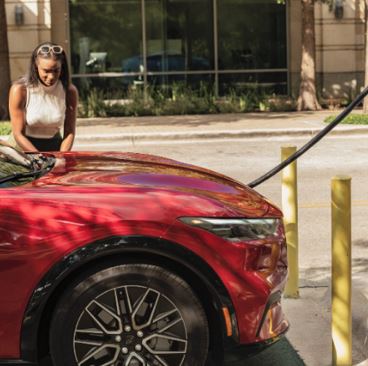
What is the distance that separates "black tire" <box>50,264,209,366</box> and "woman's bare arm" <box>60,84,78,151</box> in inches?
106

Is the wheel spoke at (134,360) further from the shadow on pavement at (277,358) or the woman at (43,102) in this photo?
the woman at (43,102)

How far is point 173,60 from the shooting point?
2745 cm

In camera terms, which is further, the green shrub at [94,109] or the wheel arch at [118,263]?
the green shrub at [94,109]

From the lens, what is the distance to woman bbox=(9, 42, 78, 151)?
6242 millimetres

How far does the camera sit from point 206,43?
27.5 metres

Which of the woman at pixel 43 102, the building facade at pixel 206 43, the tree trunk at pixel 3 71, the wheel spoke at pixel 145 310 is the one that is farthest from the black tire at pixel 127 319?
the building facade at pixel 206 43

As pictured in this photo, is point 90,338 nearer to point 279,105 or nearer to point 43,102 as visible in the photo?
point 43,102

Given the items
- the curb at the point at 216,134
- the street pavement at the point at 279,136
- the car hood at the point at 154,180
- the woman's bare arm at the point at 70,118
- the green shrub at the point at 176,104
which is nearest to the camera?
the car hood at the point at 154,180

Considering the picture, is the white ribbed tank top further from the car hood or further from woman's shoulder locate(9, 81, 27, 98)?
the car hood

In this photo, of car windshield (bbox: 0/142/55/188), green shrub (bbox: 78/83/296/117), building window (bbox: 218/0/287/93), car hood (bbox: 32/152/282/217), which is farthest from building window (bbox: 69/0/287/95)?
car hood (bbox: 32/152/282/217)

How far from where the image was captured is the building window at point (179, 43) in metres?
26.9

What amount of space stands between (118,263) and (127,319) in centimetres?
26

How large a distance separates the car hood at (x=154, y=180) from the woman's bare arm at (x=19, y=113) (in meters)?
1.27

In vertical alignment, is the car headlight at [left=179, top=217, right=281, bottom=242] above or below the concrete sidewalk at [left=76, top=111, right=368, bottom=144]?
above
